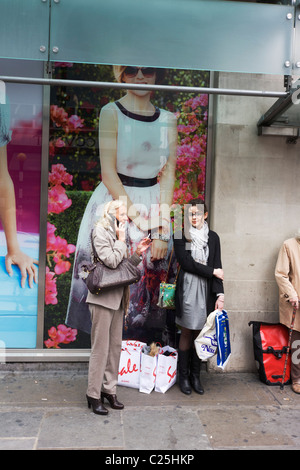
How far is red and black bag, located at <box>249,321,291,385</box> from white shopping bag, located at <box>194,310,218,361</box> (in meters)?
0.65

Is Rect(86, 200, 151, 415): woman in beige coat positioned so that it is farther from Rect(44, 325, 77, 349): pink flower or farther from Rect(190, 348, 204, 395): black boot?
Rect(44, 325, 77, 349): pink flower

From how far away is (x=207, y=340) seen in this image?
183 inches

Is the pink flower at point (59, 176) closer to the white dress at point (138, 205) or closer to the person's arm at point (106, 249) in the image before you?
the white dress at point (138, 205)

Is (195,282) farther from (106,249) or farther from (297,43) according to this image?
(297,43)

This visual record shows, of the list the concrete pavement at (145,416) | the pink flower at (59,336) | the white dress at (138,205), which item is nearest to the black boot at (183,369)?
the concrete pavement at (145,416)

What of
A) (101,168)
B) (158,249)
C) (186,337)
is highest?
(101,168)

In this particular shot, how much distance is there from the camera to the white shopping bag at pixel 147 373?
4734 mm

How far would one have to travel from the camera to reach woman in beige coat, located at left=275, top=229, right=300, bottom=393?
5.00 meters

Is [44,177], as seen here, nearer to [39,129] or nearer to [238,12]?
[39,129]

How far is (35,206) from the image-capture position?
532 cm

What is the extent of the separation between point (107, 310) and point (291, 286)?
201 cm

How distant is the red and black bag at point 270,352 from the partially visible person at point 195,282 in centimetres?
61

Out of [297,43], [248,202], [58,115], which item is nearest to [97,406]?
[248,202]

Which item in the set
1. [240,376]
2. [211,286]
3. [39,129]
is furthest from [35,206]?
[240,376]
